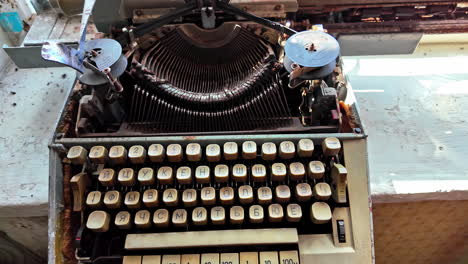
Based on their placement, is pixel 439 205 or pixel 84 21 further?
pixel 439 205

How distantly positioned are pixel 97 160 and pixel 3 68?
1.33m

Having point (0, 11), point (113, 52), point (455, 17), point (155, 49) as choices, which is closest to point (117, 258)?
point (113, 52)

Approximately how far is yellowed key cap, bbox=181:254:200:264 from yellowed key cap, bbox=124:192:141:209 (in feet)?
0.82

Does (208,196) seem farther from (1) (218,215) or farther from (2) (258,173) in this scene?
(2) (258,173)

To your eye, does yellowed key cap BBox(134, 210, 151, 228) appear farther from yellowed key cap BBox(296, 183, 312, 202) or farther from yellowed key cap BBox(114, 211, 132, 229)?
yellowed key cap BBox(296, 183, 312, 202)

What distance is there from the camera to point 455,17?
2.07 m

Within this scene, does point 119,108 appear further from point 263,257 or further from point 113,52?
point 263,257

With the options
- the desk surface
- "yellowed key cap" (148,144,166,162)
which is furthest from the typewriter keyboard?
the desk surface

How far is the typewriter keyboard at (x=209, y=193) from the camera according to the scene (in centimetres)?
135

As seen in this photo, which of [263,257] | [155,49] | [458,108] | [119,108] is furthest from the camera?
[458,108]

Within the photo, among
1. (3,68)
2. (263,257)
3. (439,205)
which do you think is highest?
(3,68)

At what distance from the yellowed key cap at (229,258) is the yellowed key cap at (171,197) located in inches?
10.1

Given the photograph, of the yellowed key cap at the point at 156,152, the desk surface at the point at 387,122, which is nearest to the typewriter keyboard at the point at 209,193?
the yellowed key cap at the point at 156,152

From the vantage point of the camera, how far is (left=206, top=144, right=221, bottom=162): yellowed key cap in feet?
4.47
